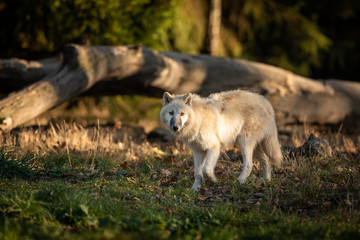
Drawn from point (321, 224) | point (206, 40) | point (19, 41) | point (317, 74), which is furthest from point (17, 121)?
point (317, 74)

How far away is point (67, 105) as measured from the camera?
12914 millimetres

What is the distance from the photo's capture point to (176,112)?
19.7ft

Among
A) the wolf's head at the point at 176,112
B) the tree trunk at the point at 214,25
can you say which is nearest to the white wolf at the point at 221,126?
the wolf's head at the point at 176,112

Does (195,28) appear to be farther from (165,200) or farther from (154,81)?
(165,200)

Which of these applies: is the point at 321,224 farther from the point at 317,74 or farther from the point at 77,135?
the point at 317,74

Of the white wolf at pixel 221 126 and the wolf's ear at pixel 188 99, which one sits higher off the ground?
the wolf's ear at pixel 188 99

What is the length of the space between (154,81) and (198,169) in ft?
17.4

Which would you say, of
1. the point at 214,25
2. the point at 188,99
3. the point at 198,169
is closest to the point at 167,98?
the point at 188,99

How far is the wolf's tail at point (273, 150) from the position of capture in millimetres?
A: 6844

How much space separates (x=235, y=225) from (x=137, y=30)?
386 inches

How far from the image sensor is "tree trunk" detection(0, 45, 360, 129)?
9.26 metres

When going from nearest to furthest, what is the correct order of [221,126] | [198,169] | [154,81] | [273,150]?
1. [198,169]
2. [221,126]
3. [273,150]
4. [154,81]

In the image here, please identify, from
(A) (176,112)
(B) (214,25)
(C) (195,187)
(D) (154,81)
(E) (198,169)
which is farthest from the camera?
(B) (214,25)

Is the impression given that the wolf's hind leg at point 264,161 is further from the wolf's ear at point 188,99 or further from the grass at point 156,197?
the wolf's ear at point 188,99
